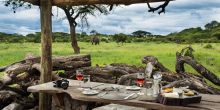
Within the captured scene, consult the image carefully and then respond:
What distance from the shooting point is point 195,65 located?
10.8 metres

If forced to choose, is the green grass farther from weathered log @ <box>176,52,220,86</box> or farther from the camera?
the camera

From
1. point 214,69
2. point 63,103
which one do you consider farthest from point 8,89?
point 214,69

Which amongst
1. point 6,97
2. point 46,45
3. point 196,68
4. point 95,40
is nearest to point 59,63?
point 6,97

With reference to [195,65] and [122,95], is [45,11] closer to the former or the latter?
[122,95]

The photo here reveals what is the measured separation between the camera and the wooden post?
9055 mm

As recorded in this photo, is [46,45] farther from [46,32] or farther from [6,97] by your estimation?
[6,97]

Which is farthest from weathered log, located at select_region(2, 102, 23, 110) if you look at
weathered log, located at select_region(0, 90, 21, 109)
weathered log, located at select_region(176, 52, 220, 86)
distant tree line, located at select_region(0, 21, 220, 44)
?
distant tree line, located at select_region(0, 21, 220, 44)

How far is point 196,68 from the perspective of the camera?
1081 centimetres

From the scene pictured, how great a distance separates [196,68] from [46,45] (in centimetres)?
364

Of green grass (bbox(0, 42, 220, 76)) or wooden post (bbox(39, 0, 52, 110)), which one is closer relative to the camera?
wooden post (bbox(39, 0, 52, 110))

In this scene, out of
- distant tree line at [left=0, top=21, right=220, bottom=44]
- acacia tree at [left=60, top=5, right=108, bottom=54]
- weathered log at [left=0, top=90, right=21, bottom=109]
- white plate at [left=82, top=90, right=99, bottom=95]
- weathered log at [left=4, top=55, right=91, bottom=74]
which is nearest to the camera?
white plate at [left=82, top=90, right=99, bottom=95]

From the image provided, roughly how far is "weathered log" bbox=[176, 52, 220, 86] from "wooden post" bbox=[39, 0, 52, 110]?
3299 mm

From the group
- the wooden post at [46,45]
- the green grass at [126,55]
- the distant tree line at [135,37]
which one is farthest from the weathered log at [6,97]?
the distant tree line at [135,37]

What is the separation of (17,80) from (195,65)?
162 inches
